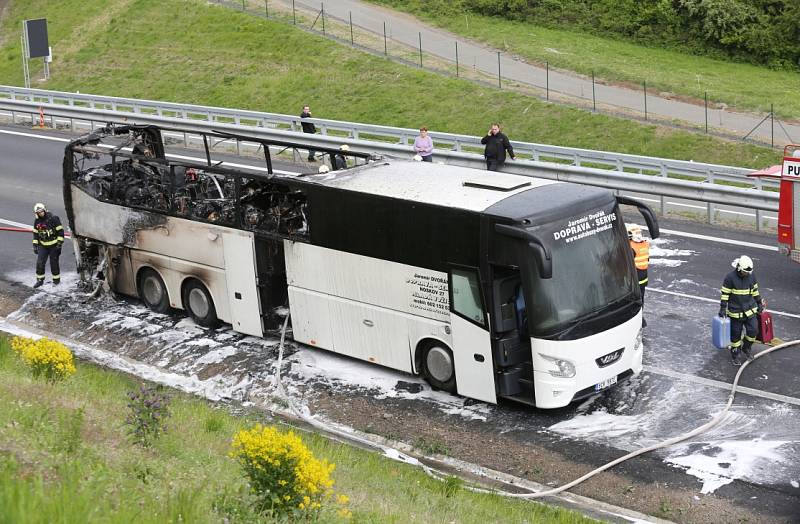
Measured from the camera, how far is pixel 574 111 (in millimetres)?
35375

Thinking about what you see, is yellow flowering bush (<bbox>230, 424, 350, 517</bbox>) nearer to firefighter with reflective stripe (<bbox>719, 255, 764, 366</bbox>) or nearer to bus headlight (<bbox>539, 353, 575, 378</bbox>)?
bus headlight (<bbox>539, 353, 575, 378</bbox>)

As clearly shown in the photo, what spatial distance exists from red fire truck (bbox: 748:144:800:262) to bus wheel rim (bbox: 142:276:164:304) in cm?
1003

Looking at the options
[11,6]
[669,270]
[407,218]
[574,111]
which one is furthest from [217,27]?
[407,218]

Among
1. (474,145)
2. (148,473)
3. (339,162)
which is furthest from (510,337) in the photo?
(474,145)

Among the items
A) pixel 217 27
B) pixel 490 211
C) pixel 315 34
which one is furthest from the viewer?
pixel 217 27

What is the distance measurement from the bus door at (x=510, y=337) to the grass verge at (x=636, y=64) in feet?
76.5

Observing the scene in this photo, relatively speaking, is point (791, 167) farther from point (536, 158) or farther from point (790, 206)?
point (536, 158)

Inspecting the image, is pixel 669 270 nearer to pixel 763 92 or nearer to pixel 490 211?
pixel 490 211

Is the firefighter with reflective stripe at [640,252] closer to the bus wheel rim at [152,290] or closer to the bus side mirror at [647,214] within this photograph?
the bus side mirror at [647,214]

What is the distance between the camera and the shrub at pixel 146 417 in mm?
10359

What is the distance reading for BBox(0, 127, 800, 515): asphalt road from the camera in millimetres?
12422

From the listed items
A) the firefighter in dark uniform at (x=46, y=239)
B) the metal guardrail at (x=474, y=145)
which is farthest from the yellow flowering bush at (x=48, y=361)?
the metal guardrail at (x=474, y=145)

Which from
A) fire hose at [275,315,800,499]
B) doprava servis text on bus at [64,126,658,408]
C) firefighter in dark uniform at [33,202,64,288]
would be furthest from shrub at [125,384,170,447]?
firefighter in dark uniform at [33,202,64,288]

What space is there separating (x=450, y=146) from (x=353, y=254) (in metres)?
18.1
